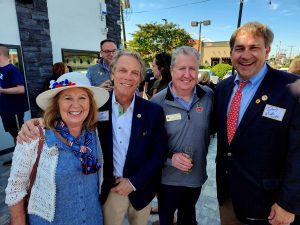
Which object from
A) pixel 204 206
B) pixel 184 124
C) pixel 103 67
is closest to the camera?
pixel 184 124

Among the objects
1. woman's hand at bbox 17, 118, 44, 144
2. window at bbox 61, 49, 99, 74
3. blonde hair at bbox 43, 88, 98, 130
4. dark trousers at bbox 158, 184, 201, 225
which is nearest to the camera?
woman's hand at bbox 17, 118, 44, 144

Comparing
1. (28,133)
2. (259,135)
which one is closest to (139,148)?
(28,133)

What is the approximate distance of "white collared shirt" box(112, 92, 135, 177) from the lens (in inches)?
74.0

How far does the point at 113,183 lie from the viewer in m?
1.92

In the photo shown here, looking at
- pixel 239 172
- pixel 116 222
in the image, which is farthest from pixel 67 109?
pixel 239 172

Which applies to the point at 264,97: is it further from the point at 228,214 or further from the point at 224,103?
the point at 228,214

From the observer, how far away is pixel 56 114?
5.15 feet

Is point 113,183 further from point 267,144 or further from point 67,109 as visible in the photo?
point 267,144

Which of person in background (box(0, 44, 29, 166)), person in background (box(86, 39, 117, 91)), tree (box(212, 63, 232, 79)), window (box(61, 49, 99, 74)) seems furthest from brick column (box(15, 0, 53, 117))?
tree (box(212, 63, 232, 79))

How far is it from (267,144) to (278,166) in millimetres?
215

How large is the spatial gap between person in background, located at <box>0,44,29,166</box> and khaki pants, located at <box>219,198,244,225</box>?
13.1ft

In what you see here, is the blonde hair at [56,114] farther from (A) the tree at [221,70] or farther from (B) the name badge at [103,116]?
(A) the tree at [221,70]

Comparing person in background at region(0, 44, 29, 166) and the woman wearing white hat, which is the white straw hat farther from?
person in background at region(0, 44, 29, 166)

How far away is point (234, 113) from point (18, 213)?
1814 millimetres
